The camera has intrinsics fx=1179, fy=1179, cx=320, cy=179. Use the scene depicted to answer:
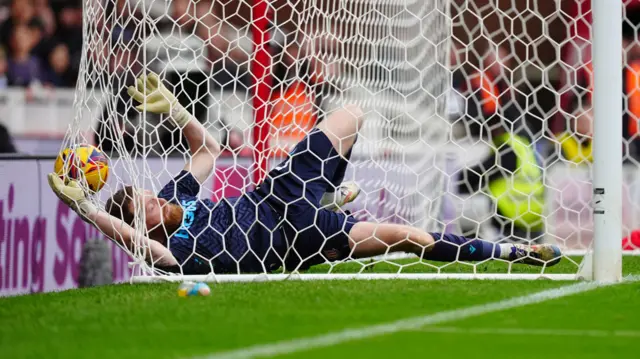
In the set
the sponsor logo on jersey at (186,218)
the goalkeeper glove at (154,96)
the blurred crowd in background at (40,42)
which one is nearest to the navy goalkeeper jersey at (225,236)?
the sponsor logo on jersey at (186,218)

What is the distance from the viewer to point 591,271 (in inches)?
206

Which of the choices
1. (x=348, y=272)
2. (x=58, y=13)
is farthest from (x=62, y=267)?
(x=58, y=13)

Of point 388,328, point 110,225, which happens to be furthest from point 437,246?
point 388,328

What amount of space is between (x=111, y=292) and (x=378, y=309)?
1.31m

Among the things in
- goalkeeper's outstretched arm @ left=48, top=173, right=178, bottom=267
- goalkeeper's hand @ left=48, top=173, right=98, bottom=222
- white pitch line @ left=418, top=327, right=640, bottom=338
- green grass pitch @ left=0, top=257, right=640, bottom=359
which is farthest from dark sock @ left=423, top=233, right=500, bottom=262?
white pitch line @ left=418, top=327, right=640, bottom=338

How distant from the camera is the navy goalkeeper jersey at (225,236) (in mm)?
5586

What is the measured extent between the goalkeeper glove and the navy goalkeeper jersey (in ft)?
1.21

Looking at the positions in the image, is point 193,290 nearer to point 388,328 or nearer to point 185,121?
A: point 388,328

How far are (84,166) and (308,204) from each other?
43.1 inches

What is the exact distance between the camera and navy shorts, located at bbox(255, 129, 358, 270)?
566cm

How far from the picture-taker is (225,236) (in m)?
5.65

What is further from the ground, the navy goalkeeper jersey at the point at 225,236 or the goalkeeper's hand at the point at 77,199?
the goalkeeper's hand at the point at 77,199

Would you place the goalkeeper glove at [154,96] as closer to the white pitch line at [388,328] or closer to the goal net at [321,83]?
the goal net at [321,83]

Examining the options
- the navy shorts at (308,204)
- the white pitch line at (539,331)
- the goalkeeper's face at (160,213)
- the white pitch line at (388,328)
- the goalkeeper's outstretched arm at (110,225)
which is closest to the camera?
the white pitch line at (388,328)
